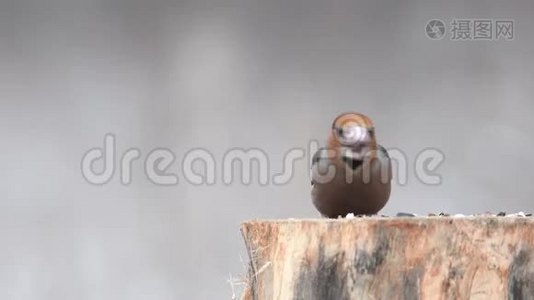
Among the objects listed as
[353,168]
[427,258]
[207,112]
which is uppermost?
[207,112]

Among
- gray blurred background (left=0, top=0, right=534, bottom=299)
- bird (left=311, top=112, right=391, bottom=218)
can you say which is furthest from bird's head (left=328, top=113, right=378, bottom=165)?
gray blurred background (left=0, top=0, right=534, bottom=299)

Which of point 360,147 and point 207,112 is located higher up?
point 207,112

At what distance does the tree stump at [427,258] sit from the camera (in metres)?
1.41

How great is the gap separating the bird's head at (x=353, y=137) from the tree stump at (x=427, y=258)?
297 mm

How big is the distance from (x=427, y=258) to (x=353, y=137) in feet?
1.25

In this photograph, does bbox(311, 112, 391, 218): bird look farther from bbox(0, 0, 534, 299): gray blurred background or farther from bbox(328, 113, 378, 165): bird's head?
bbox(0, 0, 534, 299): gray blurred background

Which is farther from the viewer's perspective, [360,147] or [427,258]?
[360,147]

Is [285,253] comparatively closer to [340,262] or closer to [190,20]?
[340,262]

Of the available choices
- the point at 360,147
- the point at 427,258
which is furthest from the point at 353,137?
the point at 427,258

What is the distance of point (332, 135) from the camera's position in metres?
1.74

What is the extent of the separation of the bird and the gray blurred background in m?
1.43

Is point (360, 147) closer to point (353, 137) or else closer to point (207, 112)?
point (353, 137)

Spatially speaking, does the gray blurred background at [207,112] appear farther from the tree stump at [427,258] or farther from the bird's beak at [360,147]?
the tree stump at [427,258]

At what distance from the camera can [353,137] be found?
1715 mm
